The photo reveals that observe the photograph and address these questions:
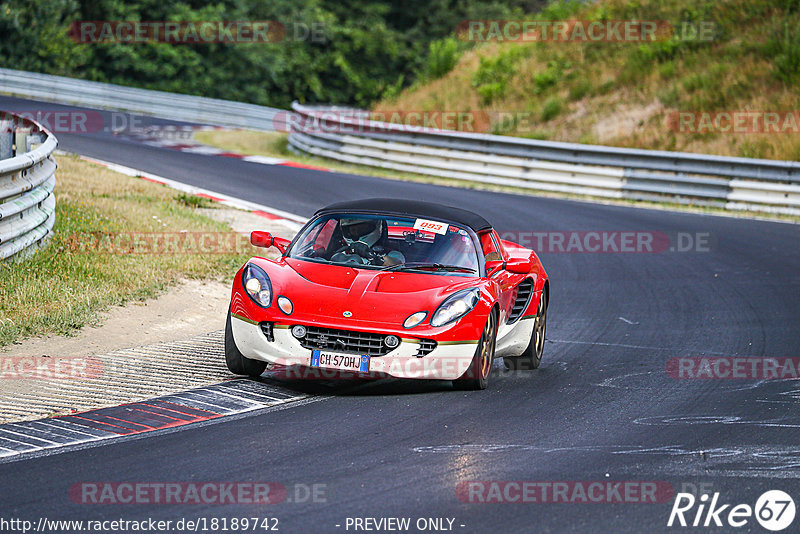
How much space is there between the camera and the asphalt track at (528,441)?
17.7 ft

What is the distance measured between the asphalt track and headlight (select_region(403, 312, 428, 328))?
0.54 metres

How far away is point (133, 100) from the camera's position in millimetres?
34469

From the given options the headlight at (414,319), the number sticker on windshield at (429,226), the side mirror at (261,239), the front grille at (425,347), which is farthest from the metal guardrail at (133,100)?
the front grille at (425,347)

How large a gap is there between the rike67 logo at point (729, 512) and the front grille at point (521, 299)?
11.3 feet

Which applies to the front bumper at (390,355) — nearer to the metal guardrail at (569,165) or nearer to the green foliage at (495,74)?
the metal guardrail at (569,165)

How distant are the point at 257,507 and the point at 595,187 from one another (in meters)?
17.7

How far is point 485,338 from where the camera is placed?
26.5ft

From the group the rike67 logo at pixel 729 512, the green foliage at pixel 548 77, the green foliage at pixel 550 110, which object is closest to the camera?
the rike67 logo at pixel 729 512

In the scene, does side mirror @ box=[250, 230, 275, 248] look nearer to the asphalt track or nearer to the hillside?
the asphalt track

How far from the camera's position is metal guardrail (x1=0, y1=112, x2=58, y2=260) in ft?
34.7

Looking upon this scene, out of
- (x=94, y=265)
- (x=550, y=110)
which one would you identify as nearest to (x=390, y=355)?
(x=94, y=265)

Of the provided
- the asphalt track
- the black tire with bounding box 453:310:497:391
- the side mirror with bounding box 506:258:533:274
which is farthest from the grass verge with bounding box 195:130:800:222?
the black tire with bounding box 453:310:497:391

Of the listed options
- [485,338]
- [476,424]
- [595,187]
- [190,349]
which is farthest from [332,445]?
[595,187]

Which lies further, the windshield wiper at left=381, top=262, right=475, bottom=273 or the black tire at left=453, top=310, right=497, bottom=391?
the windshield wiper at left=381, top=262, right=475, bottom=273
